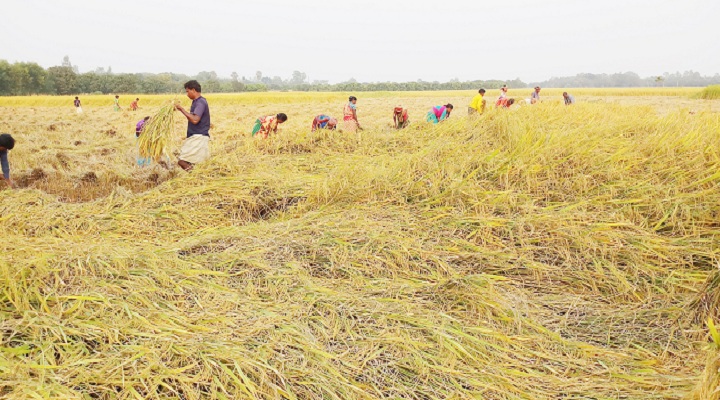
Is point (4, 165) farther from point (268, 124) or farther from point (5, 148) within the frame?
point (268, 124)

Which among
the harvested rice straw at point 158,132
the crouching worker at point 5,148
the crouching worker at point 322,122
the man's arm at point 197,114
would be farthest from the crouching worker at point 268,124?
the crouching worker at point 5,148

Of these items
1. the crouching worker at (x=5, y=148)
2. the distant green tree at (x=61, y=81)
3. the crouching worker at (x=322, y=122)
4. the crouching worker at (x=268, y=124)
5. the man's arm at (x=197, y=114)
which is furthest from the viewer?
the distant green tree at (x=61, y=81)

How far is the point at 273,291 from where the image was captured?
8.28 ft

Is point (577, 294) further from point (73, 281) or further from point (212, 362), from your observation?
point (73, 281)

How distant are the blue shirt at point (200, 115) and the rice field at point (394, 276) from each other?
25.2 inches

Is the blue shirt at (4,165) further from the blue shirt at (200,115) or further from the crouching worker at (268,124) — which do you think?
the crouching worker at (268,124)

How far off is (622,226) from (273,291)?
2488 millimetres

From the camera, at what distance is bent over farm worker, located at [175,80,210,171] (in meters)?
5.38

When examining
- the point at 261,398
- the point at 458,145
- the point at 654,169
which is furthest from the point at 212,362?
the point at 654,169

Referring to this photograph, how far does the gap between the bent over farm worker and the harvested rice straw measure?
225 millimetres

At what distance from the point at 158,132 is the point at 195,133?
42cm

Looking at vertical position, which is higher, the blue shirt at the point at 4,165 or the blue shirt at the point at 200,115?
the blue shirt at the point at 200,115

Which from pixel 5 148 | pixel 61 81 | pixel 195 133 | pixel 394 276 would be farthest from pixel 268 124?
pixel 61 81

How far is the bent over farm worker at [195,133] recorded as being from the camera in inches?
212
